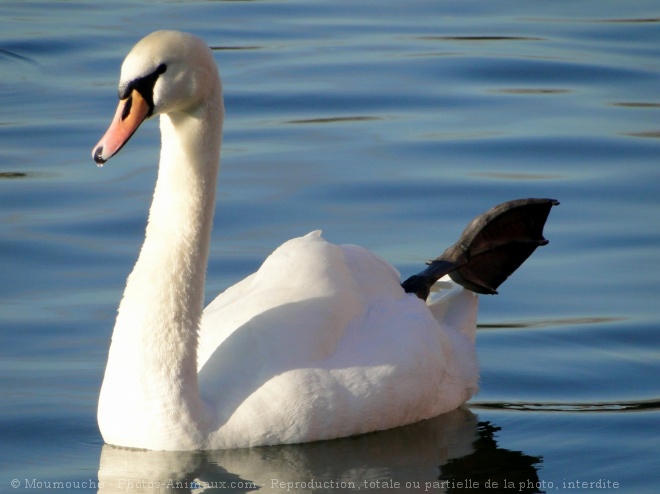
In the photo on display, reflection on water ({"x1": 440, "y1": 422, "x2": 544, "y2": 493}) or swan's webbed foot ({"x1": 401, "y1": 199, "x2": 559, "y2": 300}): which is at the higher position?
swan's webbed foot ({"x1": 401, "y1": 199, "x2": 559, "y2": 300})

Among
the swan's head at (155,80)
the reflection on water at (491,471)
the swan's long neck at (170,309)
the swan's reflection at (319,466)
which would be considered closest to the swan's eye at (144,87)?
the swan's head at (155,80)

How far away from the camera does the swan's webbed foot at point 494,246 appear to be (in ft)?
23.6

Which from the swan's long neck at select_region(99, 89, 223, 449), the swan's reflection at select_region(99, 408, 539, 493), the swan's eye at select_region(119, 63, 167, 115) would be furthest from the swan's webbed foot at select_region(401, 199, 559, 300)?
the swan's eye at select_region(119, 63, 167, 115)

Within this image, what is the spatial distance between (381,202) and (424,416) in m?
3.41

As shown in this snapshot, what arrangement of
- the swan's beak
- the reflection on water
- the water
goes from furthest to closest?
the water < the reflection on water < the swan's beak

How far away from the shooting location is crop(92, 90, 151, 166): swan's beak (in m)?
5.54

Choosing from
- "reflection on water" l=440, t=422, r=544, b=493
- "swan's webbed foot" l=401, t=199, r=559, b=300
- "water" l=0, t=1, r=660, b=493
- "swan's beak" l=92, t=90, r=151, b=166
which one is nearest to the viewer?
"swan's beak" l=92, t=90, r=151, b=166

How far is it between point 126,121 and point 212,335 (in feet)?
3.66

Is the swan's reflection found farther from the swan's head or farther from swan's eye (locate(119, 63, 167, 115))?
swan's eye (locate(119, 63, 167, 115))

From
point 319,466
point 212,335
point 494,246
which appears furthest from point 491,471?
point 494,246

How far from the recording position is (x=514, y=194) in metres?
9.85

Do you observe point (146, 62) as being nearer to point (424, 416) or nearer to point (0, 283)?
point (424, 416)

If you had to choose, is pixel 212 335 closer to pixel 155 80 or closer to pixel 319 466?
pixel 319 466

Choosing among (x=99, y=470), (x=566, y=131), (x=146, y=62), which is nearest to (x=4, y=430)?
(x=99, y=470)
